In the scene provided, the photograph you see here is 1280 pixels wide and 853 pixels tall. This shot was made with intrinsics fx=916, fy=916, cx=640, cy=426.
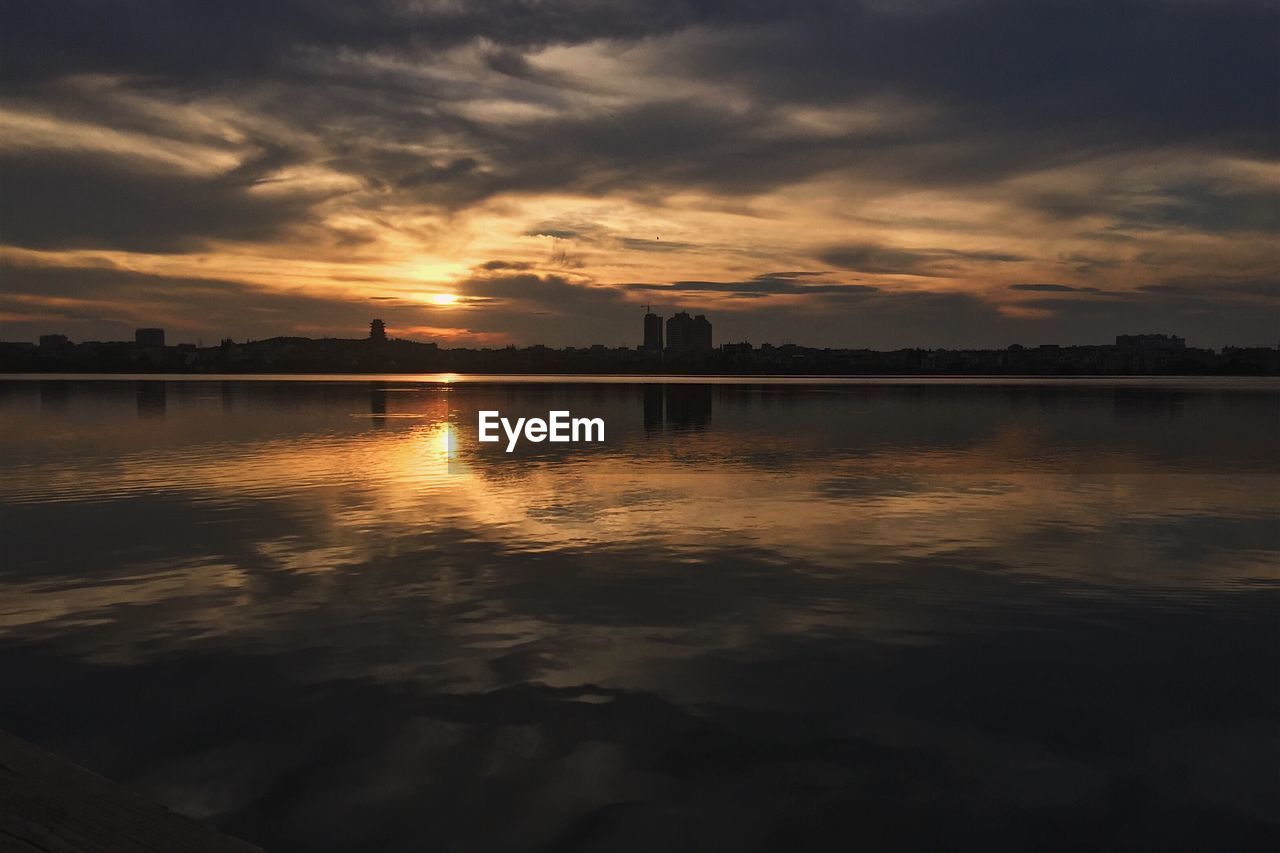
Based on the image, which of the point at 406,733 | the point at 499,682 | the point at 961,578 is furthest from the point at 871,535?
the point at 406,733

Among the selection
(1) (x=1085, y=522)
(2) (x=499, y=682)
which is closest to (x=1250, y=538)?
(1) (x=1085, y=522)

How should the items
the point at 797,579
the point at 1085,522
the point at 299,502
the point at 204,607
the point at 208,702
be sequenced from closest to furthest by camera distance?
1. the point at 208,702
2. the point at 204,607
3. the point at 797,579
4. the point at 1085,522
5. the point at 299,502

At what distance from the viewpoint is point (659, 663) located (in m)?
11.1

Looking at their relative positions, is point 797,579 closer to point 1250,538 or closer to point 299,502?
point 1250,538

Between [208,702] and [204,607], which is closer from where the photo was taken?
[208,702]

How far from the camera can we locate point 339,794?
25.5 feet

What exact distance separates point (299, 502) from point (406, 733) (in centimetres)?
1627

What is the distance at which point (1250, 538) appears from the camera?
63.8 ft

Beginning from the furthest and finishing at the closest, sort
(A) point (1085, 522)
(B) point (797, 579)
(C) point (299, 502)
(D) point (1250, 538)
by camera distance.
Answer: (C) point (299, 502), (A) point (1085, 522), (D) point (1250, 538), (B) point (797, 579)

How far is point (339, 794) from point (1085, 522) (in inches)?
746

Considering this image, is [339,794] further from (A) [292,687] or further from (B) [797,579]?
(B) [797,579]

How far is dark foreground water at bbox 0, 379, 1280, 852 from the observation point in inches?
302

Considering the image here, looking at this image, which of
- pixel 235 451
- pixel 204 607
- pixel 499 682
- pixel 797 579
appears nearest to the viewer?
pixel 499 682

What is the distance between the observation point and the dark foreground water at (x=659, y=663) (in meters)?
7.67
